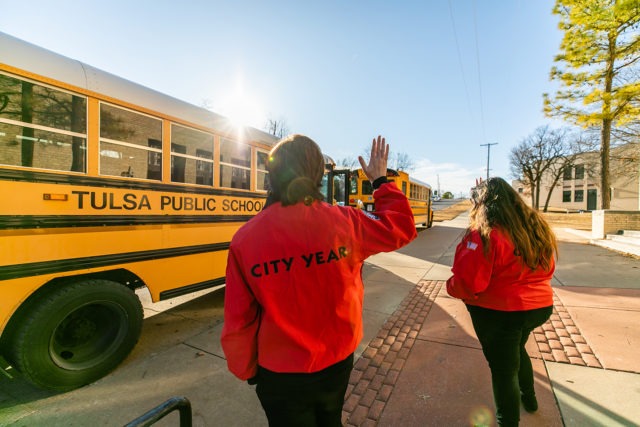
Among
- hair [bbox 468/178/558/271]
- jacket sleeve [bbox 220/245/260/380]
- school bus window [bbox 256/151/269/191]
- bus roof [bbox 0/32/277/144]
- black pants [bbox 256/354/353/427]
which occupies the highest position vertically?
bus roof [bbox 0/32/277/144]

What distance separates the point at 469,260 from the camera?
1.91 metres

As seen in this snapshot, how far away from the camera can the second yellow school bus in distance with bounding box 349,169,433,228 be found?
1275cm

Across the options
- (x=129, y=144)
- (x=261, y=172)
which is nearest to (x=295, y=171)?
(x=129, y=144)

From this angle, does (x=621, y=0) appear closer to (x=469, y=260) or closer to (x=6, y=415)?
(x=469, y=260)

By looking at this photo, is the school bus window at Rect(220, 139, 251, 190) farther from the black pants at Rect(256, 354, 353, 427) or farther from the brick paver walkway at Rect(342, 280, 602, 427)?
the black pants at Rect(256, 354, 353, 427)

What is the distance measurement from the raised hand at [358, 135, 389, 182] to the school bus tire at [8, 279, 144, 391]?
2779 mm

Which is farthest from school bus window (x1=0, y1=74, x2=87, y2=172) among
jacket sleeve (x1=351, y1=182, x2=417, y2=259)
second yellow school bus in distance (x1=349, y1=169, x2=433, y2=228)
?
second yellow school bus in distance (x1=349, y1=169, x2=433, y2=228)

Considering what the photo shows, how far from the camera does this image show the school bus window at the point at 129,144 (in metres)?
3.10

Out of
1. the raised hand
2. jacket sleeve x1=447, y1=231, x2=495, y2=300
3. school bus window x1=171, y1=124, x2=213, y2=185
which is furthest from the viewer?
school bus window x1=171, y1=124, x2=213, y2=185

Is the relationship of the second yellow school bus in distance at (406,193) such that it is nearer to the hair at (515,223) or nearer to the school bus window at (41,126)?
the hair at (515,223)

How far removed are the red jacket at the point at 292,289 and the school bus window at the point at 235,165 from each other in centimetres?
343

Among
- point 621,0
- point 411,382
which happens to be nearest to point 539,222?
point 411,382

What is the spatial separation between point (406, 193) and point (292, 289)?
13.2m

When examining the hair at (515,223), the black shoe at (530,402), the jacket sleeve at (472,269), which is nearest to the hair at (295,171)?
the jacket sleeve at (472,269)
